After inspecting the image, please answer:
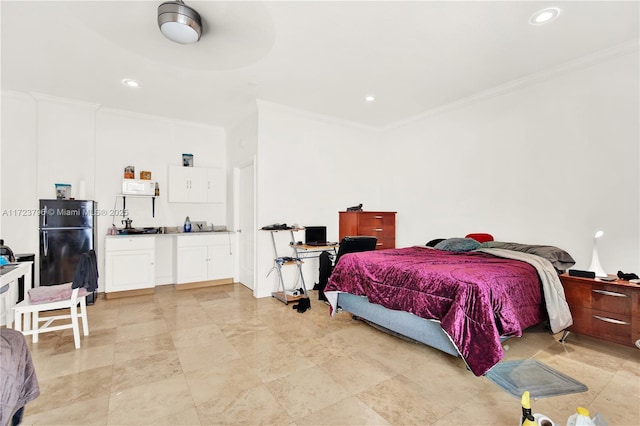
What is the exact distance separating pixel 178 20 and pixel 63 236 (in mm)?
3432

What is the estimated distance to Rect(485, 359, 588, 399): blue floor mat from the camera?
2129 mm

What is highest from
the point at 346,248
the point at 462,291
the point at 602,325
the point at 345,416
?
the point at 346,248

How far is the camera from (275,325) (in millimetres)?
3396

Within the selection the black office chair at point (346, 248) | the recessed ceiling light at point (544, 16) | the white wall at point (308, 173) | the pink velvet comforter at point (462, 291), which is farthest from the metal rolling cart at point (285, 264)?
the recessed ceiling light at point (544, 16)

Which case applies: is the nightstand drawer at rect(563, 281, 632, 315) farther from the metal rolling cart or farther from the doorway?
the doorway

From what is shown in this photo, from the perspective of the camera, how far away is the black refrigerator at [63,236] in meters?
3.97

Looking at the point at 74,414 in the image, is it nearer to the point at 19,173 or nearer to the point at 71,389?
the point at 71,389

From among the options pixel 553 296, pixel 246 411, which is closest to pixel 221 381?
pixel 246 411

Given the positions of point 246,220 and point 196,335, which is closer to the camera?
point 196,335

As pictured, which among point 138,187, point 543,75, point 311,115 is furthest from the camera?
point 311,115

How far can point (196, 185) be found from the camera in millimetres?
5367

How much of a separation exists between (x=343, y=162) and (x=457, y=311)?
371cm

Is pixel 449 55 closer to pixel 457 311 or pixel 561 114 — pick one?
pixel 561 114

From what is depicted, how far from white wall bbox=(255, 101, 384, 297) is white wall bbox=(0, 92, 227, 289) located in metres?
1.73
